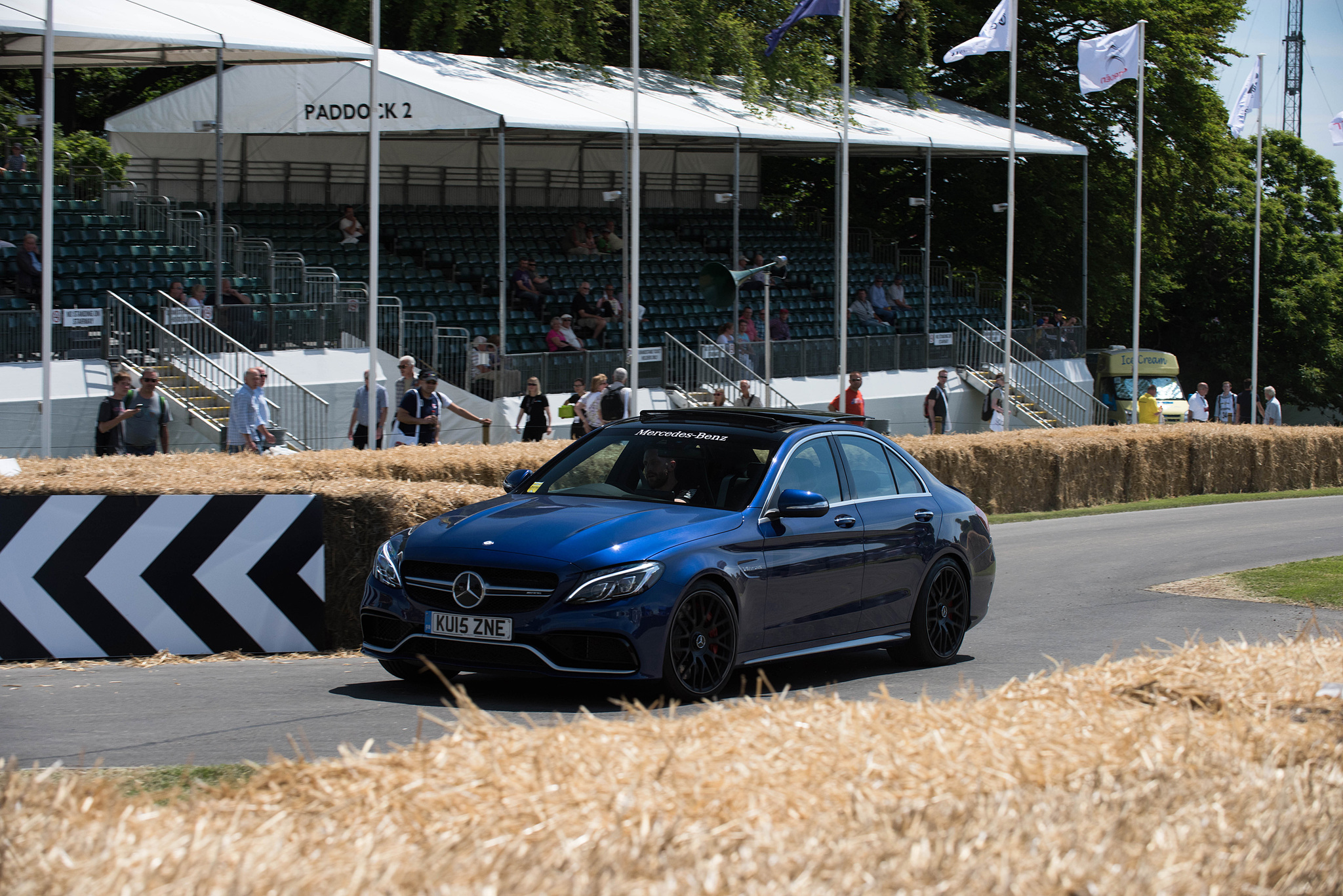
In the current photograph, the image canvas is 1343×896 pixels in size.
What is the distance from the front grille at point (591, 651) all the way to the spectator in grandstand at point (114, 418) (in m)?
10.4

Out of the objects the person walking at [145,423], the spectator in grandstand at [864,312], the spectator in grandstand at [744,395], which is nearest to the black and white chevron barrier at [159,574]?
the person walking at [145,423]

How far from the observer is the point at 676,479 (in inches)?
364

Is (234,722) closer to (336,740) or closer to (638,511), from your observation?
(336,740)

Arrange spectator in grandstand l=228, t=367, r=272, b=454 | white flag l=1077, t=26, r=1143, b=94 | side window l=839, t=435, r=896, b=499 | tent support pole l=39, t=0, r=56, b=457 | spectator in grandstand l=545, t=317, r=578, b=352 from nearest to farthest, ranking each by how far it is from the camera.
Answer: side window l=839, t=435, r=896, b=499
tent support pole l=39, t=0, r=56, b=457
spectator in grandstand l=228, t=367, r=272, b=454
spectator in grandstand l=545, t=317, r=578, b=352
white flag l=1077, t=26, r=1143, b=94

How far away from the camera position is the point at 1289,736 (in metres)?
4.14

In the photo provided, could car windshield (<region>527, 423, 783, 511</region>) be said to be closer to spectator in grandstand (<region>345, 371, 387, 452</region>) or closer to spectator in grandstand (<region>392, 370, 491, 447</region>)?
spectator in grandstand (<region>392, 370, 491, 447</region>)

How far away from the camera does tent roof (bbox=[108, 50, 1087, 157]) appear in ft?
86.8

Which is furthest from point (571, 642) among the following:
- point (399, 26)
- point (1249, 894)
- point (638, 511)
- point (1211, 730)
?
point (399, 26)

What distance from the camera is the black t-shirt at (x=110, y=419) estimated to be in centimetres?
1684

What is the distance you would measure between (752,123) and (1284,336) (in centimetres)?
3470

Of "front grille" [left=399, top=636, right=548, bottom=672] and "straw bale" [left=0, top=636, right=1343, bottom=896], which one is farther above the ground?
"straw bale" [left=0, top=636, right=1343, bottom=896]

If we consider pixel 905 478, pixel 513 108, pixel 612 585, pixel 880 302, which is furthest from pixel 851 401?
pixel 612 585

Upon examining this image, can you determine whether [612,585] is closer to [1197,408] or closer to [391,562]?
[391,562]

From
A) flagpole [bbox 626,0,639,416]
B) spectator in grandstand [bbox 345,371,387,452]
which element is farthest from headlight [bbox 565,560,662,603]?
flagpole [bbox 626,0,639,416]
